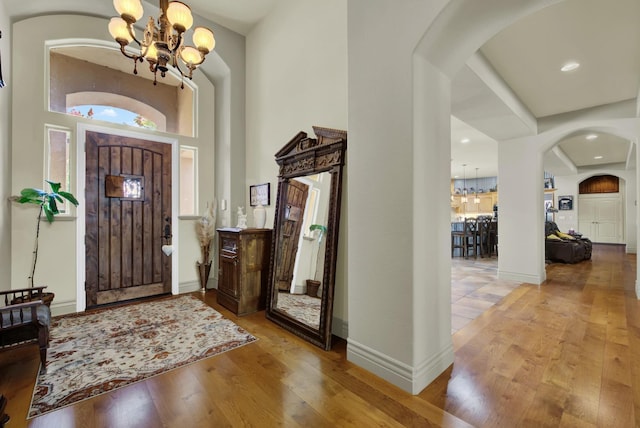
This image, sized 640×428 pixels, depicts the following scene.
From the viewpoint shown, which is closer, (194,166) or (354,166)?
(354,166)

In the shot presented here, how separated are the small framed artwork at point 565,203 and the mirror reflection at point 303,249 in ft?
41.8

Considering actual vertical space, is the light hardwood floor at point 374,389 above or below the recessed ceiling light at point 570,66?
below

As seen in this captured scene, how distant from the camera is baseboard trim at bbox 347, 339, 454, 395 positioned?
188cm

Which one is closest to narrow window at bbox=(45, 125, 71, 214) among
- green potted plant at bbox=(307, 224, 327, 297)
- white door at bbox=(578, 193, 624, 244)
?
green potted plant at bbox=(307, 224, 327, 297)

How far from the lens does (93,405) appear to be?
1761 millimetres

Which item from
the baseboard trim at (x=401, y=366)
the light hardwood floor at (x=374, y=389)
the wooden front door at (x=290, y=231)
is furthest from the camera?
the wooden front door at (x=290, y=231)

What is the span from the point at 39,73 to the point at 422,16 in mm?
4290

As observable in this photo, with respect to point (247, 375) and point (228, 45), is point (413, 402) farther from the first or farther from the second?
point (228, 45)

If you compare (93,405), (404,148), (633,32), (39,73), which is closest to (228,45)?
(39,73)

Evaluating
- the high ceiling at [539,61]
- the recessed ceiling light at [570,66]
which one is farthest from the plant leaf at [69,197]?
the recessed ceiling light at [570,66]

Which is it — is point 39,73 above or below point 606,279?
above

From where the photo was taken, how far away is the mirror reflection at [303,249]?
2770 millimetres

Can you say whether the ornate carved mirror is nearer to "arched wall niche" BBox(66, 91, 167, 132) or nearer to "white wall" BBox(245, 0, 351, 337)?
"white wall" BBox(245, 0, 351, 337)

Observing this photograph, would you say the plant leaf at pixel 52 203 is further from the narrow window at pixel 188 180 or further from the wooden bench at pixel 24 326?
the narrow window at pixel 188 180
